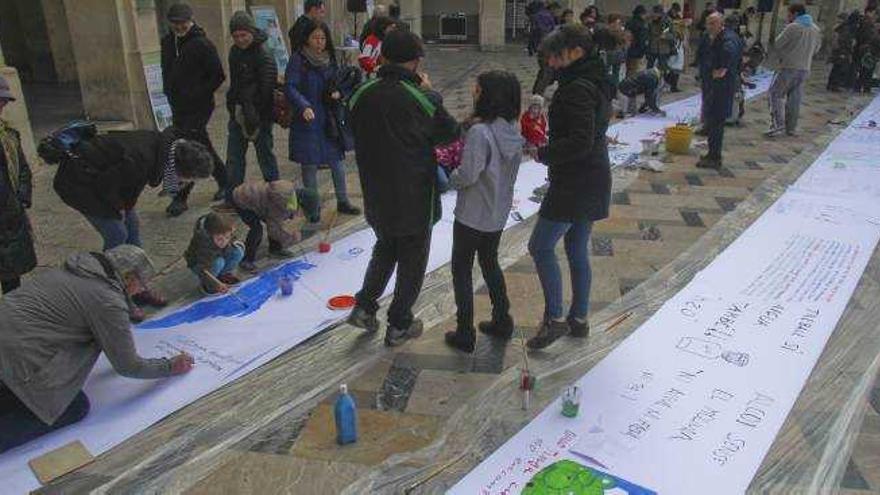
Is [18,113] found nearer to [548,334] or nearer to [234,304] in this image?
[234,304]

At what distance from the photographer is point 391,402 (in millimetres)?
2912

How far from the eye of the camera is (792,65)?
7.58 metres

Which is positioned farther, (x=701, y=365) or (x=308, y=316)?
(x=308, y=316)

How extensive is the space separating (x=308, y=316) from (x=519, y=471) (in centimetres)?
155

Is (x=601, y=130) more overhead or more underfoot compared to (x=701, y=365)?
more overhead

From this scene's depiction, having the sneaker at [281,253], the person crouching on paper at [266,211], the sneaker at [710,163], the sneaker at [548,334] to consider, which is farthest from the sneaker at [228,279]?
the sneaker at [710,163]

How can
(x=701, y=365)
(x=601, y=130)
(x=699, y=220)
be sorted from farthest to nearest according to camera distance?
(x=699, y=220) → (x=701, y=365) → (x=601, y=130)

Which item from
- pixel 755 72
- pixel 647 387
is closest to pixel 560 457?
pixel 647 387

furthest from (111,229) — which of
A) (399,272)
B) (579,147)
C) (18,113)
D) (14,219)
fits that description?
(18,113)

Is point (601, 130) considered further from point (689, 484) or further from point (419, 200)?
point (689, 484)

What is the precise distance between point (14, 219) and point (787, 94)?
7.95m

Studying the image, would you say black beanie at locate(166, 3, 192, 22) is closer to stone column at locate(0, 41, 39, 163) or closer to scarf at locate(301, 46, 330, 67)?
scarf at locate(301, 46, 330, 67)

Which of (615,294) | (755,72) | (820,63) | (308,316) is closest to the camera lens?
(308,316)

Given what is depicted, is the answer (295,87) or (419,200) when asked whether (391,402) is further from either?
(295,87)
